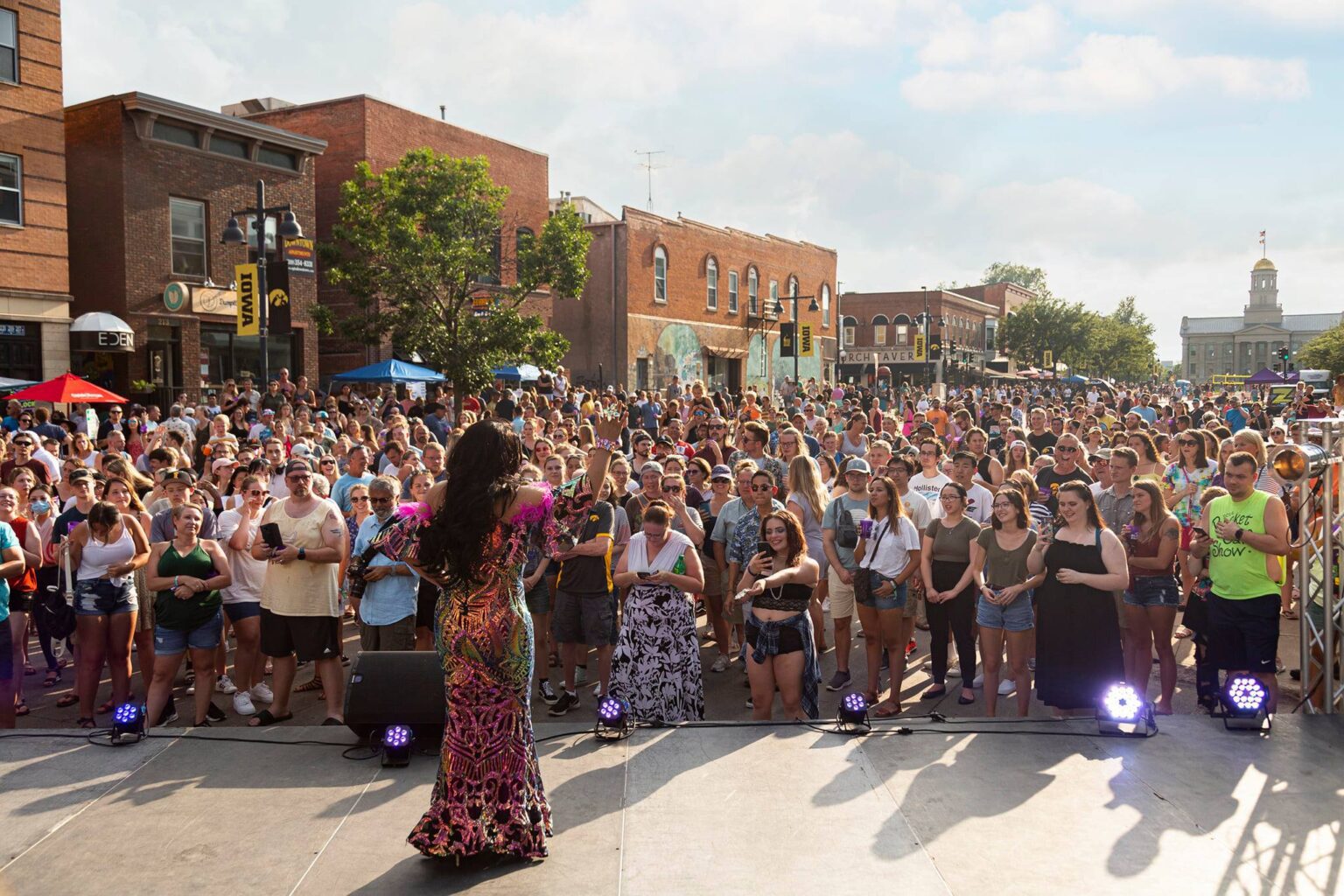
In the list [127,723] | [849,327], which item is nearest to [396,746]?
[127,723]

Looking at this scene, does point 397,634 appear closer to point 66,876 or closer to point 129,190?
point 66,876

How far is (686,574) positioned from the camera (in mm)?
6973

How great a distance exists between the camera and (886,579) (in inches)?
289

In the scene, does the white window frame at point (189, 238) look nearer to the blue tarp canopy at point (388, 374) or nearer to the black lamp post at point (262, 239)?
the blue tarp canopy at point (388, 374)

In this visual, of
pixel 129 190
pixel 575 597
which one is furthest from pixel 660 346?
pixel 575 597

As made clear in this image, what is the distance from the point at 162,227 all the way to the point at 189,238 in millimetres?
741

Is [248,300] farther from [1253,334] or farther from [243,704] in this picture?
[1253,334]

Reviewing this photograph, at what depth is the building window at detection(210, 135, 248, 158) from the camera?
2273cm

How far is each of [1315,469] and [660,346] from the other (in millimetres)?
31508

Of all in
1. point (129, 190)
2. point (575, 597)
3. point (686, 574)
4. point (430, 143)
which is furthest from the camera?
point (430, 143)

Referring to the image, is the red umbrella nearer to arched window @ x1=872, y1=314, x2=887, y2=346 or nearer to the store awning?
the store awning

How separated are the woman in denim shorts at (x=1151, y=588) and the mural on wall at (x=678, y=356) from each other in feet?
98.1

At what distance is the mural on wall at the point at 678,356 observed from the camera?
3738 cm

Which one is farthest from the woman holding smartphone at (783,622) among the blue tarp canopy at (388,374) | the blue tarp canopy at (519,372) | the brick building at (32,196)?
the blue tarp canopy at (519,372)
